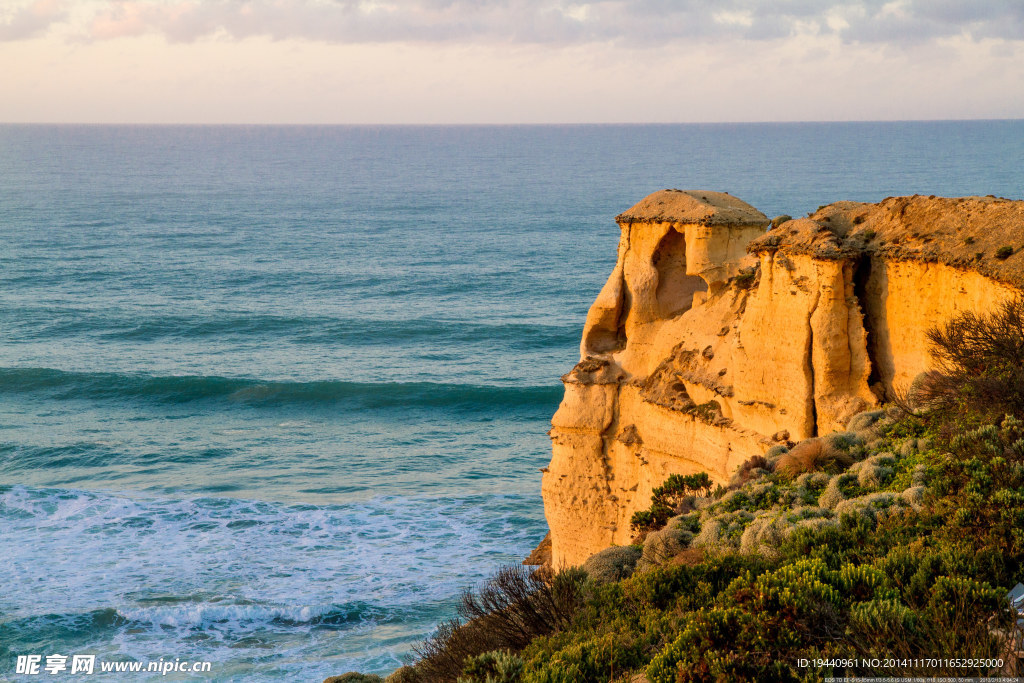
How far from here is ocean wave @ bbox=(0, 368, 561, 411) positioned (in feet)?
143

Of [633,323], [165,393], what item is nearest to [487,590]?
[633,323]

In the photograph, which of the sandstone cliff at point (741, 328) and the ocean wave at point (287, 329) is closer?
the sandstone cliff at point (741, 328)

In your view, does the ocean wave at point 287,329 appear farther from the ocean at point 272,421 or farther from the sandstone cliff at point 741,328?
the sandstone cliff at point 741,328

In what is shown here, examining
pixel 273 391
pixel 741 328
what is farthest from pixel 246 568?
pixel 273 391

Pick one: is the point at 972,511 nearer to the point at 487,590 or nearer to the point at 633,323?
the point at 487,590

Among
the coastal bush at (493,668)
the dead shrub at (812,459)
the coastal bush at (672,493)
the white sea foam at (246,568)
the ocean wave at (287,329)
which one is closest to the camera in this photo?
the coastal bush at (493,668)

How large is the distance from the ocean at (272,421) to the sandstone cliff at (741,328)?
632 centimetres

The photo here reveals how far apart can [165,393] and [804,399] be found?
3526 cm

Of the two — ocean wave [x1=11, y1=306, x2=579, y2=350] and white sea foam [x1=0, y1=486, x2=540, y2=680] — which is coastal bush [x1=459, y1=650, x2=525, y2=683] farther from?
ocean wave [x1=11, y1=306, x2=579, y2=350]

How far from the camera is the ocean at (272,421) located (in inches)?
925

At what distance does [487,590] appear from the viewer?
1111cm

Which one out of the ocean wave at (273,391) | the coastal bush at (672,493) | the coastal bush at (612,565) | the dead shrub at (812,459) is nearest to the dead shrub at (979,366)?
the dead shrub at (812,459)

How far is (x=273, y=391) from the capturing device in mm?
44750

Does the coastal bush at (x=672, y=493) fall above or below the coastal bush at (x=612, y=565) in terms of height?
below
